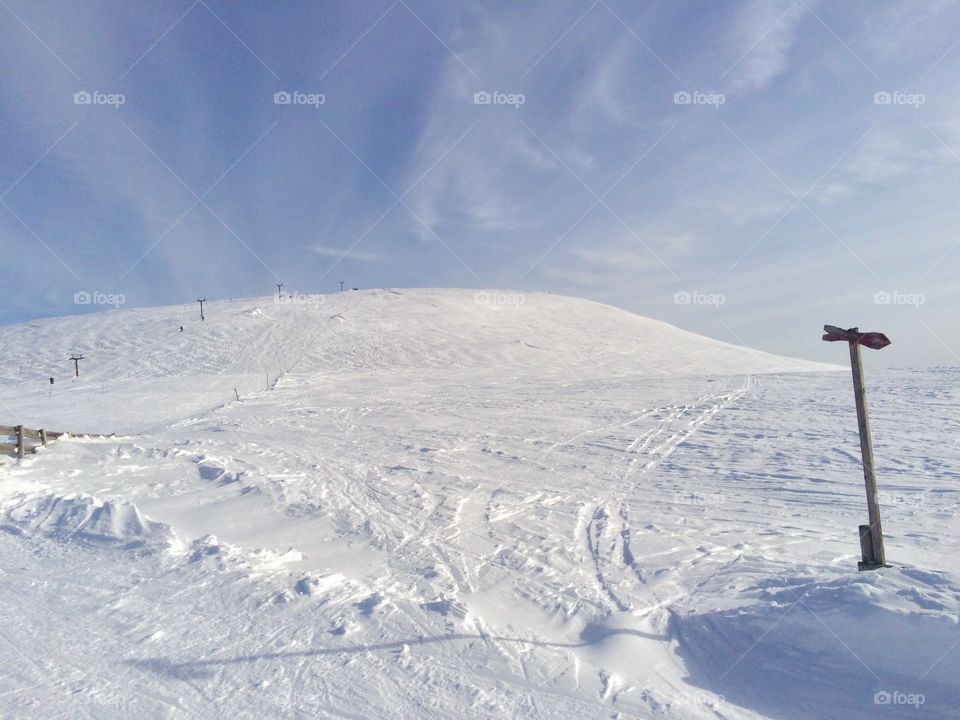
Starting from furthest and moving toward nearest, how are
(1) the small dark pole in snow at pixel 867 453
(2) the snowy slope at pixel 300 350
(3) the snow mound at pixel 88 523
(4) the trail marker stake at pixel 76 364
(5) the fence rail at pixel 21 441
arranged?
(4) the trail marker stake at pixel 76 364, (2) the snowy slope at pixel 300 350, (5) the fence rail at pixel 21 441, (3) the snow mound at pixel 88 523, (1) the small dark pole in snow at pixel 867 453

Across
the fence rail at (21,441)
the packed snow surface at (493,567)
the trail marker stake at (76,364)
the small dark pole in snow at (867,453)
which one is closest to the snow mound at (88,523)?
the packed snow surface at (493,567)

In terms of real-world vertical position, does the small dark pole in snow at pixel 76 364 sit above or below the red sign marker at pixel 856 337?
above

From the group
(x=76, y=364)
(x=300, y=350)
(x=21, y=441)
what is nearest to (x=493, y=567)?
(x=21, y=441)

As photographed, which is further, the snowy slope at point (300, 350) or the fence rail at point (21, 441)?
the snowy slope at point (300, 350)

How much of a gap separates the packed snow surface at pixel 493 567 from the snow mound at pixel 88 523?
5cm

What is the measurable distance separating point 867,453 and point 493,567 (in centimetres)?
446

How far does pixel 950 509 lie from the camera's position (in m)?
A: 9.83

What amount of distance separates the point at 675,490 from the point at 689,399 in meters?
12.7

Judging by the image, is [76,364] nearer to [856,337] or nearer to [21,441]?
[21,441]

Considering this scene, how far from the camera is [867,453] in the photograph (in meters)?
6.50

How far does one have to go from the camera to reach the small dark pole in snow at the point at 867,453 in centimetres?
637

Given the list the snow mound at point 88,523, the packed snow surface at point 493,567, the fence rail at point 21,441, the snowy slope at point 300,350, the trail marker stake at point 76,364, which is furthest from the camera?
the trail marker stake at point 76,364

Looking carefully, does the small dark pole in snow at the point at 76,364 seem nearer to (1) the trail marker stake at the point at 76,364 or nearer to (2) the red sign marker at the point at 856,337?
(1) the trail marker stake at the point at 76,364

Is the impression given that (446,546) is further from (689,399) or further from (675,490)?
(689,399)
